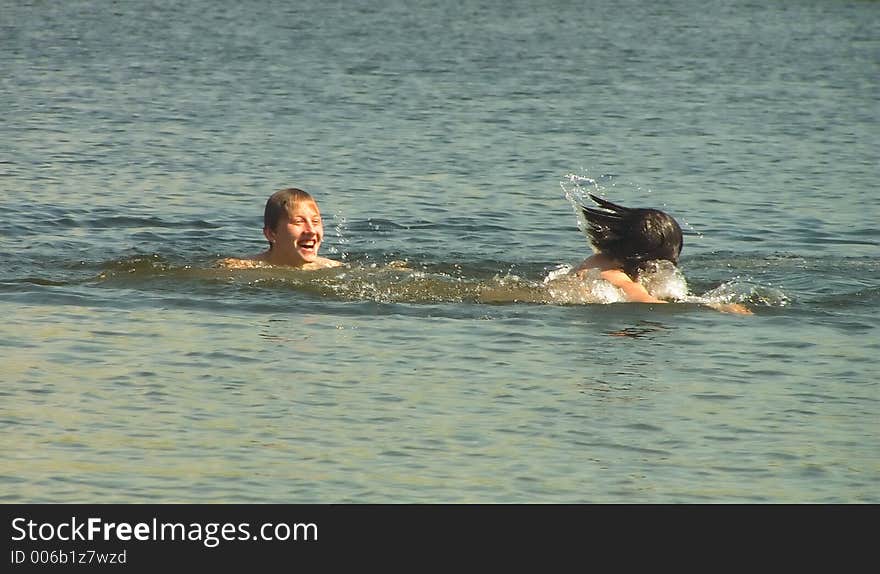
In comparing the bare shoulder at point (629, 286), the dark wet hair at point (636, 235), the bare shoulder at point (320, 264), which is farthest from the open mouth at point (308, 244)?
the bare shoulder at point (629, 286)

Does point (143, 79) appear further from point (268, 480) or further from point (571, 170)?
point (268, 480)

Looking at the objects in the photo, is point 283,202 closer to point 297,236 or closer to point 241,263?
point 297,236

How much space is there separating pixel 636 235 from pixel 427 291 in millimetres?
1568

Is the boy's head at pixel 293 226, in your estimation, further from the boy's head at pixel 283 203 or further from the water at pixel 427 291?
the water at pixel 427 291

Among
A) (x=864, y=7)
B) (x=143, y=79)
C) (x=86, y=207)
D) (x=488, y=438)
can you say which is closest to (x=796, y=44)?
(x=864, y=7)

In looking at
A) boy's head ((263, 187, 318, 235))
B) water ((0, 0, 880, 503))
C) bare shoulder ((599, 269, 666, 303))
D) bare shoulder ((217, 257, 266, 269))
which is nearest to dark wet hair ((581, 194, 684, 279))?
bare shoulder ((599, 269, 666, 303))

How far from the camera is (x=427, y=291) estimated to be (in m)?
13.6

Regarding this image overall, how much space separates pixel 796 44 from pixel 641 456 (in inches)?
1163

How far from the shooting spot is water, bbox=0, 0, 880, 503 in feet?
30.6

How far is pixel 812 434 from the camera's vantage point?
10016mm

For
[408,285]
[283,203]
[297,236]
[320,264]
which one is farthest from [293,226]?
[408,285]

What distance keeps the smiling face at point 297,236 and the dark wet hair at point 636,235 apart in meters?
2.05

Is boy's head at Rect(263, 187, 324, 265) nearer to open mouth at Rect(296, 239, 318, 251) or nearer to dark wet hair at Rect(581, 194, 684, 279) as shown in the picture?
open mouth at Rect(296, 239, 318, 251)

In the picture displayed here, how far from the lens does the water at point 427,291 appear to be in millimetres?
9320
